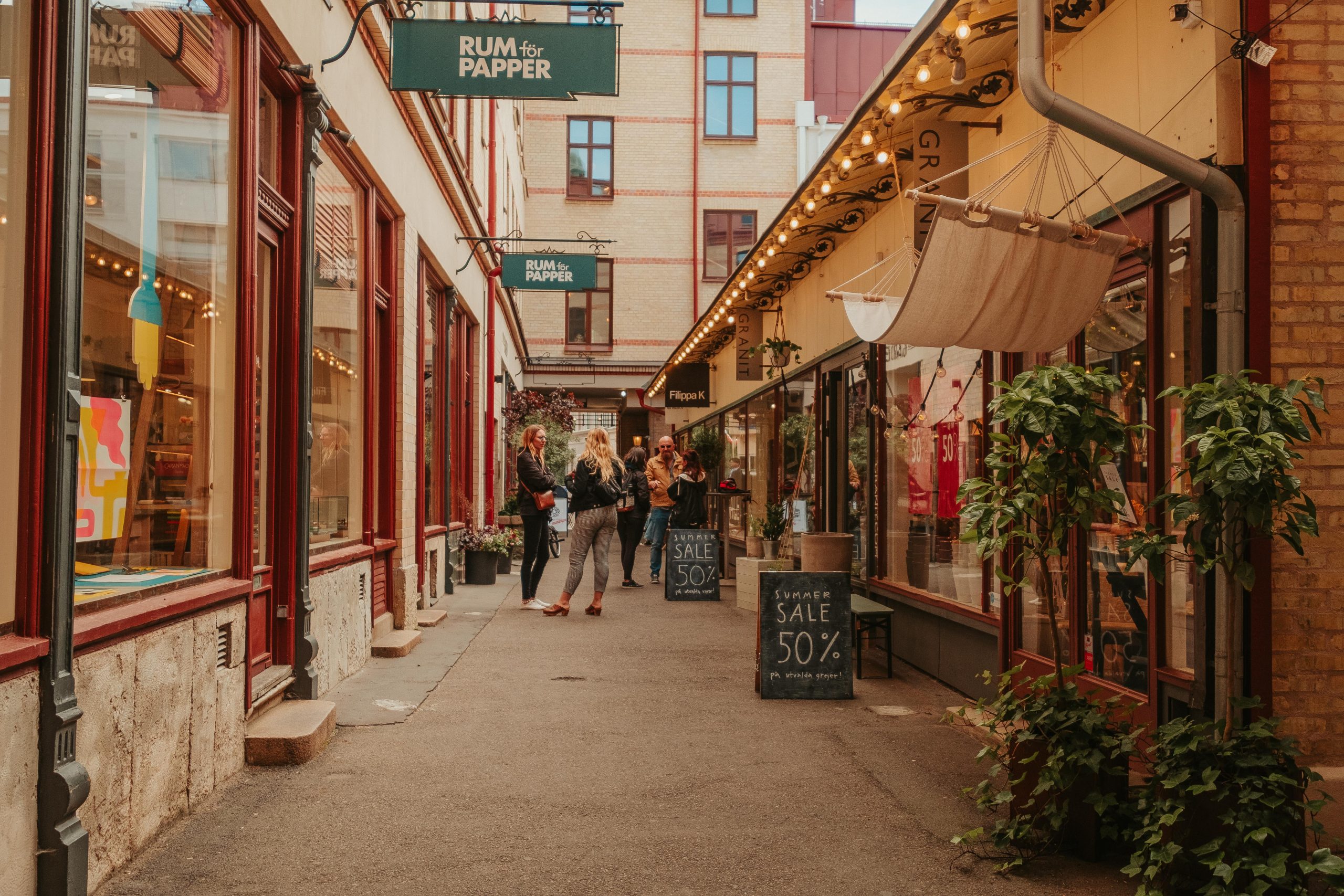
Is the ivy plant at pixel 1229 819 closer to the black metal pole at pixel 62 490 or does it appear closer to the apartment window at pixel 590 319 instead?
the black metal pole at pixel 62 490

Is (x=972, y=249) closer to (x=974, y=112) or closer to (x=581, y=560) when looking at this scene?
(x=974, y=112)

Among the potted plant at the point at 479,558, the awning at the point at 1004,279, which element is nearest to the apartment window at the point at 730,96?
the potted plant at the point at 479,558

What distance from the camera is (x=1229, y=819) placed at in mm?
3723

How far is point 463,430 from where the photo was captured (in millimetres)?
16469

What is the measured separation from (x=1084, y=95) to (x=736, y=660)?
16.2 ft

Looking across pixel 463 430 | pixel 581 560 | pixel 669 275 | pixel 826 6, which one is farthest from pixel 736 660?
pixel 826 6

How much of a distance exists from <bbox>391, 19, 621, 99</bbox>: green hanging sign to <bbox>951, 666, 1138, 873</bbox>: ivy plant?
426cm

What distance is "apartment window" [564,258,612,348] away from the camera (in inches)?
1251

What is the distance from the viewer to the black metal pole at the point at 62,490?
357cm

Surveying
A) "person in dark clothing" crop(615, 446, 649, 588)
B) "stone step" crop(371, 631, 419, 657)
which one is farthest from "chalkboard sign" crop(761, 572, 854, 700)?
"person in dark clothing" crop(615, 446, 649, 588)

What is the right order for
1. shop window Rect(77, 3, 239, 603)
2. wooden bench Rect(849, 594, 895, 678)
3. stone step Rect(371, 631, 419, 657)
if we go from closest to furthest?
shop window Rect(77, 3, 239, 603)
wooden bench Rect(849, 594, 895, 678)
stone step Rect(371, 631, 419, 657)

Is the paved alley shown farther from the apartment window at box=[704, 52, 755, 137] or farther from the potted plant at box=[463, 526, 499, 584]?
the apartment window at box=[704, 52, 755, 137]

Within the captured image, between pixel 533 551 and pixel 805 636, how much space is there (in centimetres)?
554

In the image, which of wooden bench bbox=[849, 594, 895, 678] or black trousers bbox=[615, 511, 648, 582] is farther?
black trousers bbox=[615, 511, 648, 582]
